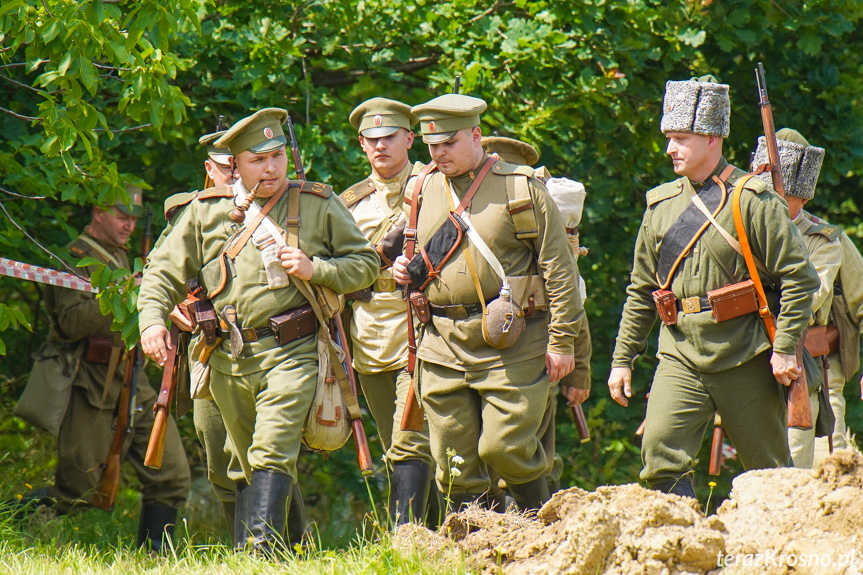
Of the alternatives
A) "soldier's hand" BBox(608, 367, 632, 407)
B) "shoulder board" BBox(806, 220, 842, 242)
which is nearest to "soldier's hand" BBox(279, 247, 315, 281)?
"soldier's hand" BBox(608, 367, 632, 407)

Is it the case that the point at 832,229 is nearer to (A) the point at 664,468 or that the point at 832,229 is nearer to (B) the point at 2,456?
(A) the point at 664,468

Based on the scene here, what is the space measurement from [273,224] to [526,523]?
77.2 inches

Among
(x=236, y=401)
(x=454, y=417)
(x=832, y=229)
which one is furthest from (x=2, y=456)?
(x=832, y=229)

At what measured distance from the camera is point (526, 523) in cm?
441

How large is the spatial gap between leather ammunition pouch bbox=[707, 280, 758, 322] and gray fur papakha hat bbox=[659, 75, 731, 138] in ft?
2.67

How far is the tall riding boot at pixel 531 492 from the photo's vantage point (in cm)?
540

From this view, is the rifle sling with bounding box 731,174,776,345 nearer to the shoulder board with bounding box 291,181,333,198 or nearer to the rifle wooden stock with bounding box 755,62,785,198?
the rifle wooden stock with bounding box 755,62,785,198

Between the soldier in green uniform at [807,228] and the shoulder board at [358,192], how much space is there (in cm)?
235

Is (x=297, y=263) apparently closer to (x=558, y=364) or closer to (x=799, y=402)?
(x=558, y=364)

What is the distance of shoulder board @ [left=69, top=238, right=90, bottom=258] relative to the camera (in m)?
7.20

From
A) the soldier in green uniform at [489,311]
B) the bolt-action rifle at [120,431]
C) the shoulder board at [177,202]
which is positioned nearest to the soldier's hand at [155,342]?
the shoulder board at [177,202]

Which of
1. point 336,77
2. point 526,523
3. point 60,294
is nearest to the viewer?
point 526,523

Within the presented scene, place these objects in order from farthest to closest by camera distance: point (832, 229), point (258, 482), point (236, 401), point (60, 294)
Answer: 1. point (60, 294)
2. point (832, 229)
3. point (236, 401)
4. point (258, 482)

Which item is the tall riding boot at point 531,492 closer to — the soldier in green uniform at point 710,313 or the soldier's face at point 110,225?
the soldier in green uniform at point 710,313
